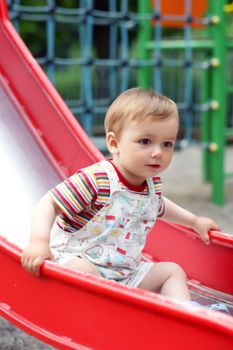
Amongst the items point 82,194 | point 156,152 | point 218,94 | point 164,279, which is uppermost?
point 156,152

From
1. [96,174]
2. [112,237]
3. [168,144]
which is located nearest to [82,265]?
[112,237]

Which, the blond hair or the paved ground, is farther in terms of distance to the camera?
the paved ground

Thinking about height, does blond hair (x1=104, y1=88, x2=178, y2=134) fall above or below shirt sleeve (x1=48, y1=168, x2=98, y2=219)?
above

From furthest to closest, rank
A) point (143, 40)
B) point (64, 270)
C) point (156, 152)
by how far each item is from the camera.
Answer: point (143, 40) → point (156, 152) → point (64, 270)

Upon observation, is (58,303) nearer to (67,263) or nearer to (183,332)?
(67,263)

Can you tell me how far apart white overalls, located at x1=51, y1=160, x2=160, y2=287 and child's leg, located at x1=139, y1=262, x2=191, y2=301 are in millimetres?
27

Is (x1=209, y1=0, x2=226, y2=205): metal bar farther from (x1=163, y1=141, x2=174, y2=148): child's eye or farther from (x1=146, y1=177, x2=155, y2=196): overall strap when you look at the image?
(x1=163, y1=141, x2=174, y2=148): child's eye

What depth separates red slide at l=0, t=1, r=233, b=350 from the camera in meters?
1.23

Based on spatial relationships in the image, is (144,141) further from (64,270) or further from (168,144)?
(64,270)

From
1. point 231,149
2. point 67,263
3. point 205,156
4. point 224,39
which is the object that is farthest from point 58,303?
point 231,149

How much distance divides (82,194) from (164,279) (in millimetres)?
290

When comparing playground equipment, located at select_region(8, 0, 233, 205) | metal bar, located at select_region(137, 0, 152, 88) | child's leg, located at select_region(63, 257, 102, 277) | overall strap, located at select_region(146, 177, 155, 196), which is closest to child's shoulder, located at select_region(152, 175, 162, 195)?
overall strap, located at select_region(146, 177, 155, 196)

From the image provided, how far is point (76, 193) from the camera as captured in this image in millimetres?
1559

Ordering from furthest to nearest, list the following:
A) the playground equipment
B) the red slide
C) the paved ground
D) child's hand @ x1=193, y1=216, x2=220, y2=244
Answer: the playground equipment → the paved ground → child's hand @ x1=193, y1=216, x2=220, y2=244 → the red slide
